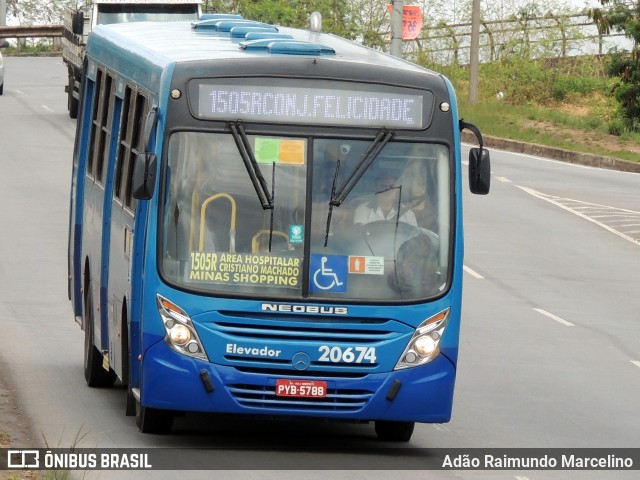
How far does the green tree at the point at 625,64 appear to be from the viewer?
1558 inches

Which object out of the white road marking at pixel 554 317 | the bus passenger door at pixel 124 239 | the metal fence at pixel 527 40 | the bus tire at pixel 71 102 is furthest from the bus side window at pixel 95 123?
the metal fence at pixel 527 40

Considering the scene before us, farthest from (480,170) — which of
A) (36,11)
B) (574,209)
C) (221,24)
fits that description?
(36,11)

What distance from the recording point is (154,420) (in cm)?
1100

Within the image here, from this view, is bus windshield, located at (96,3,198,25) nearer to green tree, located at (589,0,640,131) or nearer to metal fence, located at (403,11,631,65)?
green tree, located at (589,0,640,131)

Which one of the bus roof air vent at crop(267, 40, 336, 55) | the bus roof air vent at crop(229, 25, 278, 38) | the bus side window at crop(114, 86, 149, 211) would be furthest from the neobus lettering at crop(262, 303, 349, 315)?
the bus roof air vent at crop(229, 25, 278, 38)

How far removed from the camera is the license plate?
10336 mm

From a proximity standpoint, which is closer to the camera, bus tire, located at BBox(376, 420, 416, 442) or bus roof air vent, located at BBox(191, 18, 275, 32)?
bus tire, located at BBox(376, 420, 416, 442)

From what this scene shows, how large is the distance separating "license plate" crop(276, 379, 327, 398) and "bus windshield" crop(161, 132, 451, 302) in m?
0.53

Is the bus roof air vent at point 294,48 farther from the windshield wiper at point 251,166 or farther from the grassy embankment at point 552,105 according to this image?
the grassy embankment at point 552,105

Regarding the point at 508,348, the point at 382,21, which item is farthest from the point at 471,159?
the point at 382,21

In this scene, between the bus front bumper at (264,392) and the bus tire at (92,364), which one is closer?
the bus front bumper at (264,392)

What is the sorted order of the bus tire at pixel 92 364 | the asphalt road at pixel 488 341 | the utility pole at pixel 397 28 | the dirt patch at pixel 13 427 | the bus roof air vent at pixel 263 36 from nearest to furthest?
the dirt patch at pixel 13 427
the asphalt road at pixel 488 341
the bus roof air vent at pixel 263 36
the bus tire at pixel 92 364
the utility pole at pixel 397 28

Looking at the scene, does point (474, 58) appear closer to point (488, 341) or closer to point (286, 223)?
point (488, 341)

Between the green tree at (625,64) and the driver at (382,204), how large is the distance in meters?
29.6
